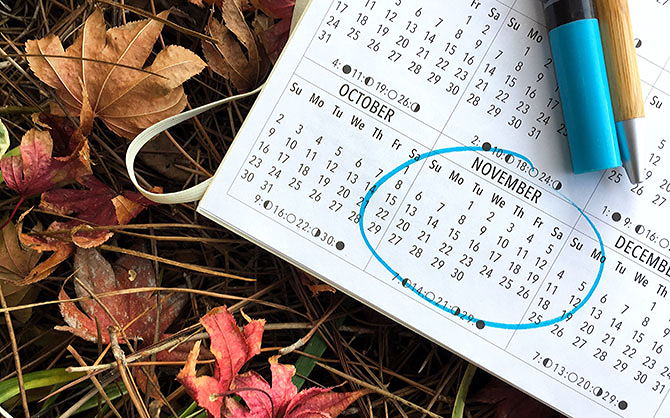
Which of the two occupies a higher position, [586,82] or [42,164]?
[586,82]

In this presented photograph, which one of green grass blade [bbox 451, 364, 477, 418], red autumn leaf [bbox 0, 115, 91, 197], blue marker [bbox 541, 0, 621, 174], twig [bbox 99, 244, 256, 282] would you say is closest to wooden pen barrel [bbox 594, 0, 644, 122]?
blue marker [bbox 541, 0, 621, 174]

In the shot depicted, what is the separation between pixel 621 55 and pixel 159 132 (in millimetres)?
443

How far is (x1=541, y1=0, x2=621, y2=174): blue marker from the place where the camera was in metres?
0.59

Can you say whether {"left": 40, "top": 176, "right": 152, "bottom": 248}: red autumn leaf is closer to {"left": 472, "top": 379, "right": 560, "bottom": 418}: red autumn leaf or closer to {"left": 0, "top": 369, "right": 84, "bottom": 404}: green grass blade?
{"left": 0, "top": 369, "right": 84, "bottom": 404}: green grass blade

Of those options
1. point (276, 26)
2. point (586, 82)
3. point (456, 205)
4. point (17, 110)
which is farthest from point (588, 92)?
point (17, 110)

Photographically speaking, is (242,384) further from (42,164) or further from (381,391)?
(42,164)

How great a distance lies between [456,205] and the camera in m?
0.63

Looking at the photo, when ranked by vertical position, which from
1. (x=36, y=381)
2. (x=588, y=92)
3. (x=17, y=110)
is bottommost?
(x=36, y=381)

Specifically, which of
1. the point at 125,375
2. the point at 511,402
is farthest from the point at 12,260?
the point at 511,402

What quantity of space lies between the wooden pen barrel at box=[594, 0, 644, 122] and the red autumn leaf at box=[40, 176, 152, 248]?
1.51 feet

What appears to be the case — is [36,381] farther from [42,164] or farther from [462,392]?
[462,392]

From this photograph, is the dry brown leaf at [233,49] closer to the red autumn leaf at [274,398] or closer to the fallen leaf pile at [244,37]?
the fallen leaf pile at [244,37]

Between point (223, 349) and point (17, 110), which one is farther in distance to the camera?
point (17, 110)

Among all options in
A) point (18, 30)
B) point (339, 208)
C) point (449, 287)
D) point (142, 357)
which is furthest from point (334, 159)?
point (18, 30)
